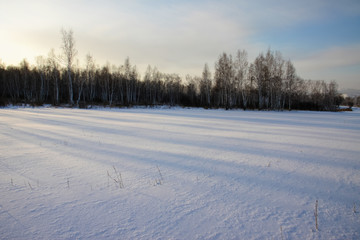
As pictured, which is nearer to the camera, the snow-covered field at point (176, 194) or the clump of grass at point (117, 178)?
the snow-covered field at point (176, 194)

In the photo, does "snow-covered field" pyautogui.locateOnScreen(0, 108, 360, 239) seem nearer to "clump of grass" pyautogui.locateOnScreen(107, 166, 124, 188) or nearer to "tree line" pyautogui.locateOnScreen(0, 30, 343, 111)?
"clump of grass" pyautogui.locateOnScreen(107, 166, 124, 188)

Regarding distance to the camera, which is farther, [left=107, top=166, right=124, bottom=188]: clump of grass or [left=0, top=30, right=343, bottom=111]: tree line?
[left=0, top=30, right=343, bottom=111]: tree line

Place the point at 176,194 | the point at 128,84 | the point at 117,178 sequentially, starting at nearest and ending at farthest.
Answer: the point at 176,194 → the point at 117,178 → the point at 128,84

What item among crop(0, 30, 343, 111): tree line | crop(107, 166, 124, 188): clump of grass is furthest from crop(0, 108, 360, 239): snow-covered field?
crop(0, 30, 343, 111): tree line

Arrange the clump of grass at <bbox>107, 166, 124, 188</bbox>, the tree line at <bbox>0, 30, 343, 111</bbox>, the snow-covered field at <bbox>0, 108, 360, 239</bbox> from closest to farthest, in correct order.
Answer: the snow-covered field at <bbox>0, 108, 360, 239</bbox> → the clump of grass at <bbox>107, 166, 124, 188</bbox> → the tree line at <bbox>0, 30, 343, 111</bbox>

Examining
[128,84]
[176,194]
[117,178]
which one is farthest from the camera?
[128,84]

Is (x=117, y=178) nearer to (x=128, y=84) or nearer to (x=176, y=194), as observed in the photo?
(x=176, y=194)

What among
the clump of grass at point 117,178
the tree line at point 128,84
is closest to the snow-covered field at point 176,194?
the clump of grass at point 117,178

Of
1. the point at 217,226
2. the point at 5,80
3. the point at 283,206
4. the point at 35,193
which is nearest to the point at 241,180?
the point at 283,206

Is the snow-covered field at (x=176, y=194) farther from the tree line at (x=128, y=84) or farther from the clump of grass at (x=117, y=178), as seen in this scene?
the tree line at (x=128, y=84)

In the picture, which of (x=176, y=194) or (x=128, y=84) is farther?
(x=128, y=84)

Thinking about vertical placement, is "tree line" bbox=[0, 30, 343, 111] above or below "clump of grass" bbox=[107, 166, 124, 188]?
above

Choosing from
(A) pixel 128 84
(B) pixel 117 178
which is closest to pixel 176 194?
(B) pixel 117 178

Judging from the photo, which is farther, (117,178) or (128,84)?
(128,84)
